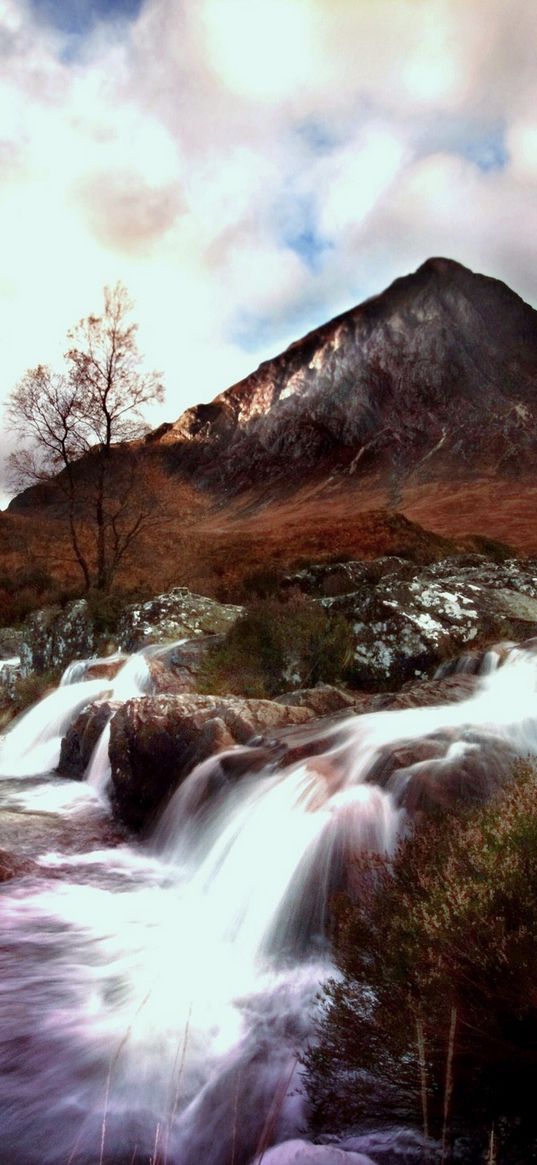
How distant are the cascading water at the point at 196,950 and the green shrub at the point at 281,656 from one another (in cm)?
355

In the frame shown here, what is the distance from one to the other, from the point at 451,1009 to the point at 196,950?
11.7ft

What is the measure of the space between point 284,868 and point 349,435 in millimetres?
102915

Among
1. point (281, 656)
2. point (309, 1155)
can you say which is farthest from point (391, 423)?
point (309, 1155)

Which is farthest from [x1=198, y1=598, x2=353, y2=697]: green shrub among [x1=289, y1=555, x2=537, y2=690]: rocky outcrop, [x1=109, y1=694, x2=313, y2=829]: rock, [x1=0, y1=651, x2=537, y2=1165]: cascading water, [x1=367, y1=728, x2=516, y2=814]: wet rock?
[x1=367, y1=728, x2=516, y2=814]: wet rock

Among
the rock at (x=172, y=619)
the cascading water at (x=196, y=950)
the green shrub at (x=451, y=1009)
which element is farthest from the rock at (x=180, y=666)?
the green shrub at (x=451, y=1009)

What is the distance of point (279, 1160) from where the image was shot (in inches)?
132

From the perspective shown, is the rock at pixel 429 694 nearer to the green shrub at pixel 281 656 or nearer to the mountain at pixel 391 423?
the green shrub at pixel 281 656

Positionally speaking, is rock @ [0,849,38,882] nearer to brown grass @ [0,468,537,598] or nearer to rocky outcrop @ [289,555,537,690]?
rocky outcrop @ [289,555,537,690]

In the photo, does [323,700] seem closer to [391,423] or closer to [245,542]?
[245,542]

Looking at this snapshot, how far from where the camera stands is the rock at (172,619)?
15539 mm

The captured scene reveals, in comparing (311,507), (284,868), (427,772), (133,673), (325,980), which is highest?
(311,507)

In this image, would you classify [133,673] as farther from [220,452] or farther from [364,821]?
[220,452]

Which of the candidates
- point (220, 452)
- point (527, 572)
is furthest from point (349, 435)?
point (527, 572)

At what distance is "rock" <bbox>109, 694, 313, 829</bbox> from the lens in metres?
8.75
